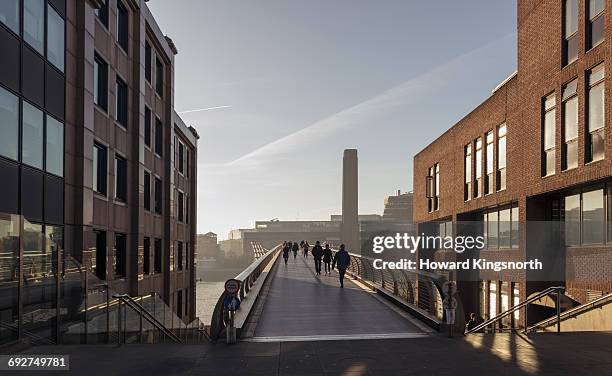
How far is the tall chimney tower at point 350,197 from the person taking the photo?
9150 centimetres

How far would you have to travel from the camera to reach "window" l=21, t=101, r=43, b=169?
17.5 meters

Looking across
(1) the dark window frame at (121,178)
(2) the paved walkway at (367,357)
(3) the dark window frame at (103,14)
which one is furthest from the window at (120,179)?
(2) the paved walkway at (367,357)

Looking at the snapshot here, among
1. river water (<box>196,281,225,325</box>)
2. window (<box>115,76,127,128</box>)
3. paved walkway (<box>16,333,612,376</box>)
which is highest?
window (<box>115,76,127,128</box>)

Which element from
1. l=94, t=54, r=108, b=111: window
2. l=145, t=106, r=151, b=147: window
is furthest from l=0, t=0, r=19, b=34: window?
l=145, t=106, r=151, b=147: window

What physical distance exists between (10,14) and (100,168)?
29.3 feet

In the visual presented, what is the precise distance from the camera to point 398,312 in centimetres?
1630

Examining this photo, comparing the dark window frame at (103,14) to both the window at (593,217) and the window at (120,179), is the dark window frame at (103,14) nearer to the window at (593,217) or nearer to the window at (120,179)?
the window at (120,179)

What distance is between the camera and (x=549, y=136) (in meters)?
24.2

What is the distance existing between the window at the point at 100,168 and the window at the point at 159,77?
40.0 feet

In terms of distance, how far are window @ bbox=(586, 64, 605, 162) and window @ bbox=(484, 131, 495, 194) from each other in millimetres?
10096

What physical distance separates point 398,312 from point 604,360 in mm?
6895

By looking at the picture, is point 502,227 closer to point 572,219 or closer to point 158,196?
point 572,219

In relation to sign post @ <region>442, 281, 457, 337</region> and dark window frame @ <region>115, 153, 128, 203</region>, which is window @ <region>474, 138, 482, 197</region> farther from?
sign post @ <region>442, 281, 457, 337</region>

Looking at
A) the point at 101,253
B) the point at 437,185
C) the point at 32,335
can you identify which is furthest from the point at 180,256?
the point at 32,335
